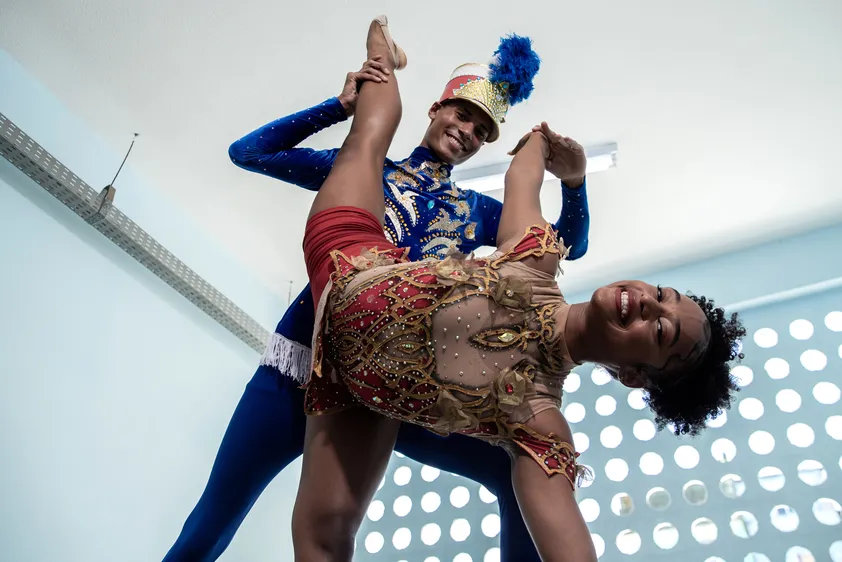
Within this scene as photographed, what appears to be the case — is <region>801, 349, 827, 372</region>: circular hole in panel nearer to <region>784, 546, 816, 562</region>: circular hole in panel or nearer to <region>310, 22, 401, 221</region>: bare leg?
<region>784, 546, 816, 562</region>: circular hole in panel

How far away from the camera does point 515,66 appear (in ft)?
5.01

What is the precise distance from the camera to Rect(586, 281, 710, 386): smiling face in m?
1.00

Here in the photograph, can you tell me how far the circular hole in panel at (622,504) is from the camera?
2.43 m

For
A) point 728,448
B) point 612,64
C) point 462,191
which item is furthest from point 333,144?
point 728,448

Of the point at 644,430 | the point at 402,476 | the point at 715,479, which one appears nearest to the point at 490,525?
the point at 402,476

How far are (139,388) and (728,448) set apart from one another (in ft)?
A: 6.71

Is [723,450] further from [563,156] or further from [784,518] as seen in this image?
[563,156]

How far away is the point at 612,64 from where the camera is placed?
223 centimetres

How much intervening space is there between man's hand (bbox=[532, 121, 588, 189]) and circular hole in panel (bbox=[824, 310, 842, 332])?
62.6 inches

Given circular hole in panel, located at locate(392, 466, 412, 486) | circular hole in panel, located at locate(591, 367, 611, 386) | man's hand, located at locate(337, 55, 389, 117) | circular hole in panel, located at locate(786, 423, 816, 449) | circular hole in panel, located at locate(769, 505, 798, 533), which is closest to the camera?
man's hand, located at locate(337, 55, 389, 117)

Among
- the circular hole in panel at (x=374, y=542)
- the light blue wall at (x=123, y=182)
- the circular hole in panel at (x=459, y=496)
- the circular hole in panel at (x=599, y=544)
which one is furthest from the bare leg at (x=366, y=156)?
the circular hole in panel at (x=374, y=542)

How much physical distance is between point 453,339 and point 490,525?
183 cm

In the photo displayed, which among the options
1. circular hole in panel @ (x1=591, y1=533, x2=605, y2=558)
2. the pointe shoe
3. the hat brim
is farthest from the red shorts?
circular hole in panel @ (x1=591, y1=533, x2=605, y2=558)

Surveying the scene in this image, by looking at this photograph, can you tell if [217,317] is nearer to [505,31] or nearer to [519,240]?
[505,31]
